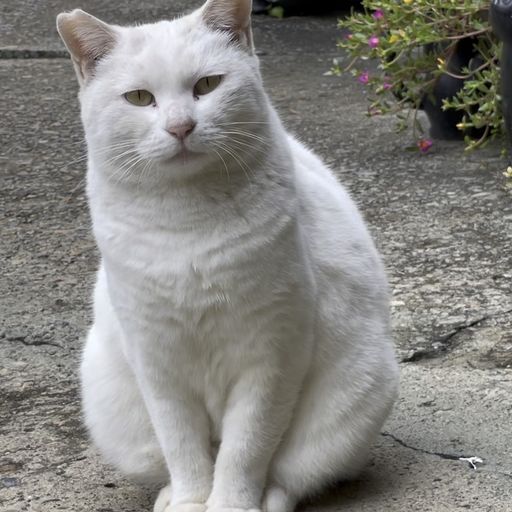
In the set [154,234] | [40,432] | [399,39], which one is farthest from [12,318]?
[399,39]

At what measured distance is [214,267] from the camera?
2.08 meters

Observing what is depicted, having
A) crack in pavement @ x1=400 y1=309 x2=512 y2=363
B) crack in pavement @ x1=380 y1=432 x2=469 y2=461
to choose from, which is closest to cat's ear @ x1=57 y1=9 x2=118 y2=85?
crack in pavement @ x1=380 y1=432 x2=469 y2=461

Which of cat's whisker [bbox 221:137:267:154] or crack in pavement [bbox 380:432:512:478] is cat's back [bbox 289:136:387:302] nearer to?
cat's whisker [bbox 221:137:267:154]

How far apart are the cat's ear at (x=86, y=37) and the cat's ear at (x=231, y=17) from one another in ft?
0.61

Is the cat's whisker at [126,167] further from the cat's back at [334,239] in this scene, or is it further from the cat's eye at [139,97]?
the cat's back at [334,239]

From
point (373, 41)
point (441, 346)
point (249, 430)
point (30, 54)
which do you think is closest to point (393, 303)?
point (441, 346)

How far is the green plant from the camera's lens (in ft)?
14.1

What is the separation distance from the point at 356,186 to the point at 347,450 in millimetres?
2071

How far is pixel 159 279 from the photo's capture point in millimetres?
2078

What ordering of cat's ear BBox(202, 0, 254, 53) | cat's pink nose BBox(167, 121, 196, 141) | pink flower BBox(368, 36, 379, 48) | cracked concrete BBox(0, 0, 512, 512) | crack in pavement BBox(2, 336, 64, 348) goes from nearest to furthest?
cat's pink nose BBox(167, 121, 196, 141)
cat's ear BBox(202, 0, 254, 53)
cracked concrete BBox(0, 0, 512, 512)
crack in pavement BBox(2, 336, 64, 348)
pink flower BBox(368, 36, 379, 48)

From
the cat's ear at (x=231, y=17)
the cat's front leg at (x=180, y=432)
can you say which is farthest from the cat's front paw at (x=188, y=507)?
the cat's ear at (x=231, y=17)

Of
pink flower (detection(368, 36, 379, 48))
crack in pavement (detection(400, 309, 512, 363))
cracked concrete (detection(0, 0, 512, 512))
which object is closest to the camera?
cracked concrete (detection(0, 0, 512, 512))

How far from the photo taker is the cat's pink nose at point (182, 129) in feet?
6.56

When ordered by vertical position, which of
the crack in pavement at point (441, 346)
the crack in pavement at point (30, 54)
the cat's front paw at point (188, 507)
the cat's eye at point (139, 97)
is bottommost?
the crack in pavement at point (30, 54)
